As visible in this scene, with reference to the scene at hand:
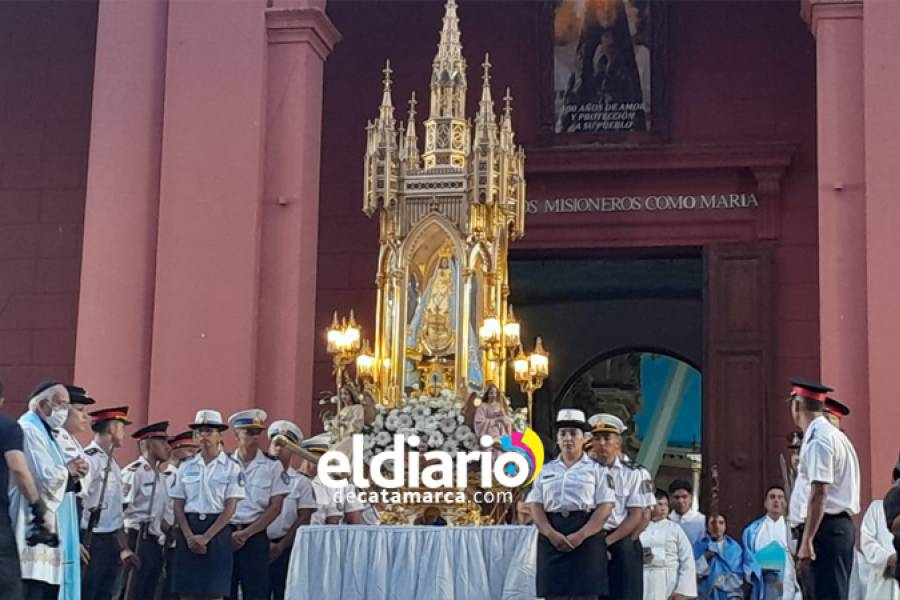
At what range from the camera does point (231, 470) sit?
10750mm

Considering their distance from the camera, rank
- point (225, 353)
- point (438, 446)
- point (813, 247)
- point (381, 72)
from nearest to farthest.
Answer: point (438, 446) → point (225, 353) → point (813, 247) → point (381, 72)

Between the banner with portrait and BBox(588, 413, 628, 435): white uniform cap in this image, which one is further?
the banner with portrait

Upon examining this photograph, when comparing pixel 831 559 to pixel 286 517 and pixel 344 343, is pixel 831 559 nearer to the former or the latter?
pixel 286 517

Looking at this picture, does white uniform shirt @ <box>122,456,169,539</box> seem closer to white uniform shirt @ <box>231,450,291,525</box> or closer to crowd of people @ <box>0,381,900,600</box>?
crowd of people @ <box>0,381,900,600</box>

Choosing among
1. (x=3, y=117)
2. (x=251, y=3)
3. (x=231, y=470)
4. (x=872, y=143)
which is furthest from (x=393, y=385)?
(x=3, y=117)

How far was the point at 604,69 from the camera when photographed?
15.9 meters

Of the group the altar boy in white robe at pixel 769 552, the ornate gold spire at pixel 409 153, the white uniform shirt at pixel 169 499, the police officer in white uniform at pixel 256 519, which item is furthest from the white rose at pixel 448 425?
the altar boy in white robe at pixel 769 552

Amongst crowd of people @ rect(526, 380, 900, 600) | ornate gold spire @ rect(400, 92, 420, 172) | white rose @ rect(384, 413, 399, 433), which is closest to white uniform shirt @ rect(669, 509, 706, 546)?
crowd of people @ rect(526, 380, 900, 600)

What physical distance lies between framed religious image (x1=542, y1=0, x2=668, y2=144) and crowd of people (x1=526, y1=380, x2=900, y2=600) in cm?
480

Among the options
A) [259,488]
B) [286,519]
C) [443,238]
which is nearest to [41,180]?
[443,238]

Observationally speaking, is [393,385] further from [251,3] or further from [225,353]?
[251,3]

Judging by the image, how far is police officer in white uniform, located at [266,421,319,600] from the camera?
11312mm

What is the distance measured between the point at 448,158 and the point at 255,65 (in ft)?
5.71

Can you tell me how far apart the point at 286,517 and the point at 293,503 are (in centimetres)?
13
